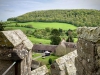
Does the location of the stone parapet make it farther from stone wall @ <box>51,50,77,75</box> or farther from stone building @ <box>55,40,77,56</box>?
stone building @ <box>55,40,77,56</box>

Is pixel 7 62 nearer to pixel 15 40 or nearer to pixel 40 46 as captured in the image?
pixel 15 40

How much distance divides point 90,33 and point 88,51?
325 mm

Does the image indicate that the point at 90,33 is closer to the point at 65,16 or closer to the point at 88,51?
the point at 88,51

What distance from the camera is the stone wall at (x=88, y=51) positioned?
2967mm

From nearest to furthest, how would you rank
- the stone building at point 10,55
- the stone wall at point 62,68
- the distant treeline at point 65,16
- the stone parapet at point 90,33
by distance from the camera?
1. the stone parapet at point 90,33
2. the stone building at point 10,55
3. the stone wall at point 62,68
4. the distant treeline at point 65,16

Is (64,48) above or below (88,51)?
below

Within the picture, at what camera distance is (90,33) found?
10.6 feet

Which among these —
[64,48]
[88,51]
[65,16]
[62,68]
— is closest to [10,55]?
[88,51]

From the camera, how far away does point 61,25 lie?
343ft

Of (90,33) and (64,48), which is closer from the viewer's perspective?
(90,33)

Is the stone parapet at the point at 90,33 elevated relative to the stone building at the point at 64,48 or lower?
elevated

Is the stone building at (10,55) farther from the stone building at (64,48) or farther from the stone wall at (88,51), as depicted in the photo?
the stone building at (64,48)

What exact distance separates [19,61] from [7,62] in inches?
10.5

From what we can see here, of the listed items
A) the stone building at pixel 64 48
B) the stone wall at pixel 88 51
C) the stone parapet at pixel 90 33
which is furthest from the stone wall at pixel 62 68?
the stone building at pixel 64 48
